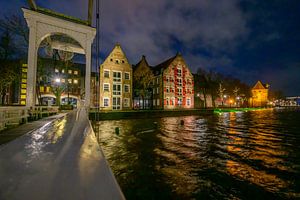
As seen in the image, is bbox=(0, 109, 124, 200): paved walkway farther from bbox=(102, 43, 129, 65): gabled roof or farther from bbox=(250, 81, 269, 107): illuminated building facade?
bbox=(250, 81, 269, 107): illuminated building facade

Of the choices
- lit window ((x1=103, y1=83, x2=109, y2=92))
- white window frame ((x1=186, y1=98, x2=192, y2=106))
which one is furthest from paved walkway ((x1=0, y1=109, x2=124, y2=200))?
white window frame ((x1=186, y1=98, x2=192, y2=106))

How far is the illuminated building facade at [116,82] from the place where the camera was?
95.0 ft

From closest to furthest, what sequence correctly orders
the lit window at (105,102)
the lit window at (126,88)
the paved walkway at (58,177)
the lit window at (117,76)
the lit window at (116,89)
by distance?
the paved walkway at (58,177) → the lit window at (105,102) → the lit window at (116,89) → the lit window at (117,76) → the lit window at (126,88)

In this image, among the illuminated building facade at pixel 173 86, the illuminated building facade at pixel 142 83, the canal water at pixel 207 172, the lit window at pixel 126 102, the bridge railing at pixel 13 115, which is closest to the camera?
the canal water at pixel 207 172

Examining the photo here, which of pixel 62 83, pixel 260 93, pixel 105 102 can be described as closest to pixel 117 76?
pixel 105 102

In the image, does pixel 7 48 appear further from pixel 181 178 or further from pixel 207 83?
pixel 207 83

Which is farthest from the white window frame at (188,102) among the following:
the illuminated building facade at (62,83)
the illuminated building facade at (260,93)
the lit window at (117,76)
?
the illuminated building facade at (260,93)

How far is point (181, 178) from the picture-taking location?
12.4ft

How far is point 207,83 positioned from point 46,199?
47.0 meters

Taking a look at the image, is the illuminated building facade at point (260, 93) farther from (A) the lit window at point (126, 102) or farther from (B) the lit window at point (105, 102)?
(B) the lit window at point (105, 102)

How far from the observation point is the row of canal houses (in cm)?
2948

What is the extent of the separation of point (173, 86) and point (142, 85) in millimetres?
7913

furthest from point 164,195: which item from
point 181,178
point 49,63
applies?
point 49,63

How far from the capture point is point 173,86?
121ft
